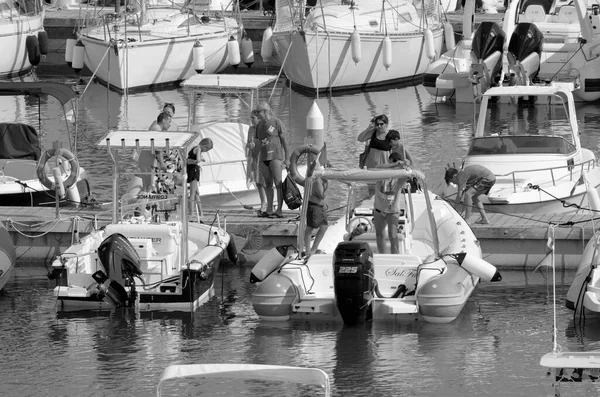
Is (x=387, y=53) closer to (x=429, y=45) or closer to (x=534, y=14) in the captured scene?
(x=429, y=45)

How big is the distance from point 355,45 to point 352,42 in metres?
0.16

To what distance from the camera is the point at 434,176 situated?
23.2 m

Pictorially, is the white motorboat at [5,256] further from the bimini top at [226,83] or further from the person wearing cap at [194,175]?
the bimini top at [226,83]

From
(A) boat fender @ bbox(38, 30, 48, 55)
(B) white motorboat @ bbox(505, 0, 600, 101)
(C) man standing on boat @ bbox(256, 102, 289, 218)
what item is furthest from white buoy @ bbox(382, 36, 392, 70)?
(C) man standing on boat @ bbox(256, 102, 289, 218)

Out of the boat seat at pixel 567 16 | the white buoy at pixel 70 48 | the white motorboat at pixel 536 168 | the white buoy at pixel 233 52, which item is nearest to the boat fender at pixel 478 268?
the white motorboat at pixel 536 168

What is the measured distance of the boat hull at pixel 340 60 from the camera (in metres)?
34.3

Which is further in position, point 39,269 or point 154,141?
point 39,269

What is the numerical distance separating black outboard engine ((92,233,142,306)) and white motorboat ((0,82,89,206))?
10.9ft

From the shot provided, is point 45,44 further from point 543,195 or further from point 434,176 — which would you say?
point 543,195

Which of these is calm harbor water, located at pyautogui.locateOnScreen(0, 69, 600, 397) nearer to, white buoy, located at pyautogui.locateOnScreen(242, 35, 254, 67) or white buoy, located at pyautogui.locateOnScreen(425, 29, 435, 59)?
white buoy, located at pyautogui.locateOnScreen(425, 29, 435, 59)

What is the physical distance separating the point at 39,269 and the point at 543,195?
6379 mm

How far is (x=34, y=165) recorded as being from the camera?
2097 cm

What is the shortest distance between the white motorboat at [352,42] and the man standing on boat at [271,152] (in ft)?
51.4

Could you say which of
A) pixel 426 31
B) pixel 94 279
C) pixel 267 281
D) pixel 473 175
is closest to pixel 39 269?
pixel 94 279
